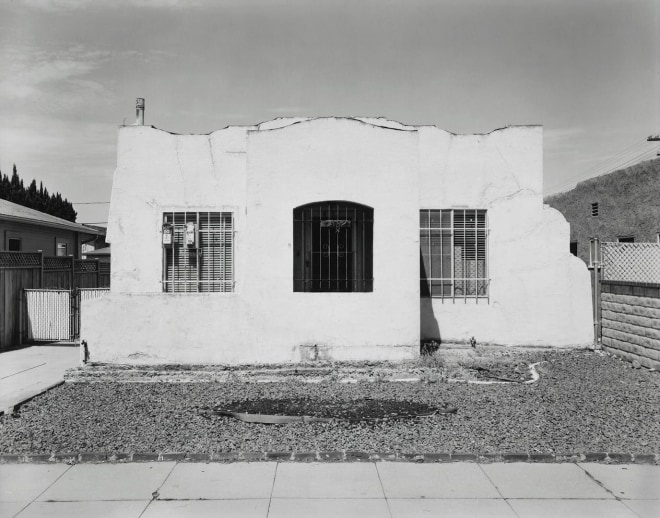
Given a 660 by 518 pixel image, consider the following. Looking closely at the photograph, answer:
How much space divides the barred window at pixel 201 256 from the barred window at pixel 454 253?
3.46 metres

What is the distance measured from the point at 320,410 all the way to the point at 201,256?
431 cm

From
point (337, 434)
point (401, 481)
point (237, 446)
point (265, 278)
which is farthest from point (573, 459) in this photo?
point (265, 278)

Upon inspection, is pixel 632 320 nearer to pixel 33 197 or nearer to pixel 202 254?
pixel 202 254

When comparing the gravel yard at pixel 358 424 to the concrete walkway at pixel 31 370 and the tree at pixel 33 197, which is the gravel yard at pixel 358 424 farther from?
the tree at pixel 33 197

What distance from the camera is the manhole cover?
645cm

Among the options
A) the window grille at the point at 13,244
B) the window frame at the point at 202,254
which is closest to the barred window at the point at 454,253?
the window frame at the point at 202,254

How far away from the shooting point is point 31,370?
9.82 metres

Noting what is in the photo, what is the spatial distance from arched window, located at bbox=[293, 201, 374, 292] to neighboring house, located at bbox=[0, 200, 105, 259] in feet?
32.9

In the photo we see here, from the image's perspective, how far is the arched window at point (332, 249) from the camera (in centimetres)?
923

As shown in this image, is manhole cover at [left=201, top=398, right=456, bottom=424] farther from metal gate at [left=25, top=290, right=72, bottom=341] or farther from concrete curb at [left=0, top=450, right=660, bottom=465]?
metal gate at [left=25, top=290, right=72, bottom=341]

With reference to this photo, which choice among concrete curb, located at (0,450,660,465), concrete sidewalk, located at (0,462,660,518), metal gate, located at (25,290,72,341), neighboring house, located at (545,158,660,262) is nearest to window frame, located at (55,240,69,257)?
metal gate, located at (25,290,72,341)

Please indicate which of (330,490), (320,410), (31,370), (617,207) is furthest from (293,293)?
(617,207)

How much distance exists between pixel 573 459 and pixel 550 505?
1.00 meters

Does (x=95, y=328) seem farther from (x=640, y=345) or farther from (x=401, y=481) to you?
(x=640, y=345)
